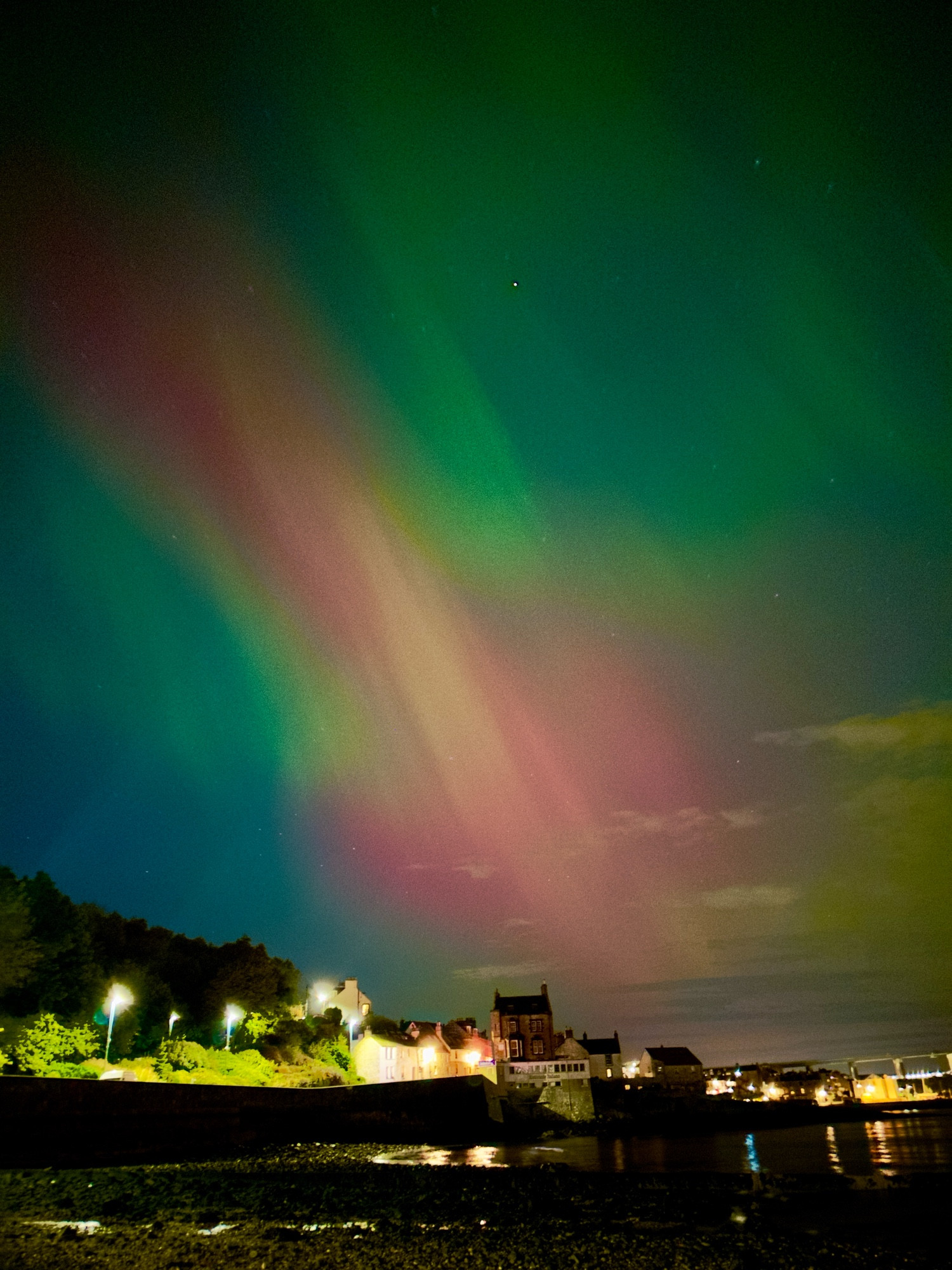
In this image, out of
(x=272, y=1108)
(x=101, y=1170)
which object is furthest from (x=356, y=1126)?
(x=101, y=1170)

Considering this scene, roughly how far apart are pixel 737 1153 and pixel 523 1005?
68576mm

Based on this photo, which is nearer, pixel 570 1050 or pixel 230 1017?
pixel 230 1017

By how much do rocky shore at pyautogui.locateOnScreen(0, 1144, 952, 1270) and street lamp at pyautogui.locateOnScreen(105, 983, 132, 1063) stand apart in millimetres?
10659

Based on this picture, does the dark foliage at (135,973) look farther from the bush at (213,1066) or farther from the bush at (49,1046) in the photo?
the bush at (213,1066)

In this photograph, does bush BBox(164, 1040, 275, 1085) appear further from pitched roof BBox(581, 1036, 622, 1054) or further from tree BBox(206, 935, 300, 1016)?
pitched roof BBox(581, 1036, 622, 1054)

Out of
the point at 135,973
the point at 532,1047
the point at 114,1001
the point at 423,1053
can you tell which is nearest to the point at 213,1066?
the point at 135,973

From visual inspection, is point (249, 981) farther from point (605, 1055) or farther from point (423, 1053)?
point (605, 1055)

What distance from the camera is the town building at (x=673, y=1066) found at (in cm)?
11650

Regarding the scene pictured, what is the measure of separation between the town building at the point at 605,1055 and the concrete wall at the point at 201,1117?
50.1 metres

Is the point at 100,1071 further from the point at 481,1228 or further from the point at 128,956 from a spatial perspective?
the point at 481,1228

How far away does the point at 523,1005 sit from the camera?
112m

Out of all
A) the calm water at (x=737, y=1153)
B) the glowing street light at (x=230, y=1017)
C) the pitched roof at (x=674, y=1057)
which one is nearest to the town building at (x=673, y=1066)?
the pitched roof at (x=674, y=1057)

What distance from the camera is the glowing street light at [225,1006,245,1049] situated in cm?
5800

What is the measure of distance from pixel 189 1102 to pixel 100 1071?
671 cm
